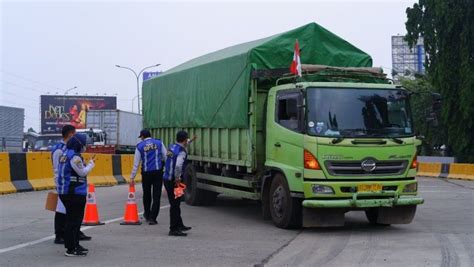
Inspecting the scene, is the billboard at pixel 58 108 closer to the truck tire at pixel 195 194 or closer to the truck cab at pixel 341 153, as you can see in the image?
the truck tire at pixel 195 194

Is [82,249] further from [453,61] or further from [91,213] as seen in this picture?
[453,61]

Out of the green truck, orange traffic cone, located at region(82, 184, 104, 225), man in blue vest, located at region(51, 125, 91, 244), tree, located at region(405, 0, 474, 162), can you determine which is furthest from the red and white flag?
tree, located at region(405, 0, 474, 162)

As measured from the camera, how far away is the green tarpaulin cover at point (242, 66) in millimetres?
11891

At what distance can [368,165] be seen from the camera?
10.1 meters

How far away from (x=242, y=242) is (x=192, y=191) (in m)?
5.67

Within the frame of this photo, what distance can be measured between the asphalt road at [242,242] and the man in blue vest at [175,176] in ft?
0.80

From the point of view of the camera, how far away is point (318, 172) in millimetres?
10031

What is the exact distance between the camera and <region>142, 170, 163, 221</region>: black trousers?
450 inches

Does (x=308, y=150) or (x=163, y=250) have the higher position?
(x=308, y=150)

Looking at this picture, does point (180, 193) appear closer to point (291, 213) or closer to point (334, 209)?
point (291, 213)

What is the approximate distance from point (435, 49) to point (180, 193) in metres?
29.0

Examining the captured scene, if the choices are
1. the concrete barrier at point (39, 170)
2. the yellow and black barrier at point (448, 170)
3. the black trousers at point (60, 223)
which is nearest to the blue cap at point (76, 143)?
the black trousers at point (60, 223)

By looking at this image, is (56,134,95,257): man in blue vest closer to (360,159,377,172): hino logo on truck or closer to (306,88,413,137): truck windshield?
(306,88,413,137): truck windshield

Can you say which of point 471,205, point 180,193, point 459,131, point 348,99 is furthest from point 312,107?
point 459,131
